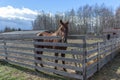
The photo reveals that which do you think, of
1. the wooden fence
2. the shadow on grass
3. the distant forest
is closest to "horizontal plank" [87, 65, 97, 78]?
the wooden fence

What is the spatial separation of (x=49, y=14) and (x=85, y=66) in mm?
77029

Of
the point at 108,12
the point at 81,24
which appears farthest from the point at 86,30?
the point at 108,12

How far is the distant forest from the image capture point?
68062mm

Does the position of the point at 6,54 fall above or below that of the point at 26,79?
above

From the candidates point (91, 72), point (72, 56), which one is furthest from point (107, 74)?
point (72, 56)

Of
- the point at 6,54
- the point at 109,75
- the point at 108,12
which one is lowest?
the point at 109,75

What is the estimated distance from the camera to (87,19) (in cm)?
7488

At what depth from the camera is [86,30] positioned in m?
70.1

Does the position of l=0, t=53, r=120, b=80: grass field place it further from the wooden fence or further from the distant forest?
the distant forest

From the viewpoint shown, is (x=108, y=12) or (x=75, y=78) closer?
(x=75, y=78)

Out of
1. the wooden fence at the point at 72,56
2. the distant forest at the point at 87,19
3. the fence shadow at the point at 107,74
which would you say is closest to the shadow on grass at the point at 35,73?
the wooden fence at the point at 72,56

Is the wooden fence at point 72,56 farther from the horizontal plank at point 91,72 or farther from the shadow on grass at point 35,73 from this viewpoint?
the shadow on grass at point 35,73

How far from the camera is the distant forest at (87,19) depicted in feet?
223

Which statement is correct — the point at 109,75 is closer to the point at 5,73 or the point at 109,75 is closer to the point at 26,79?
the point at 26,79
